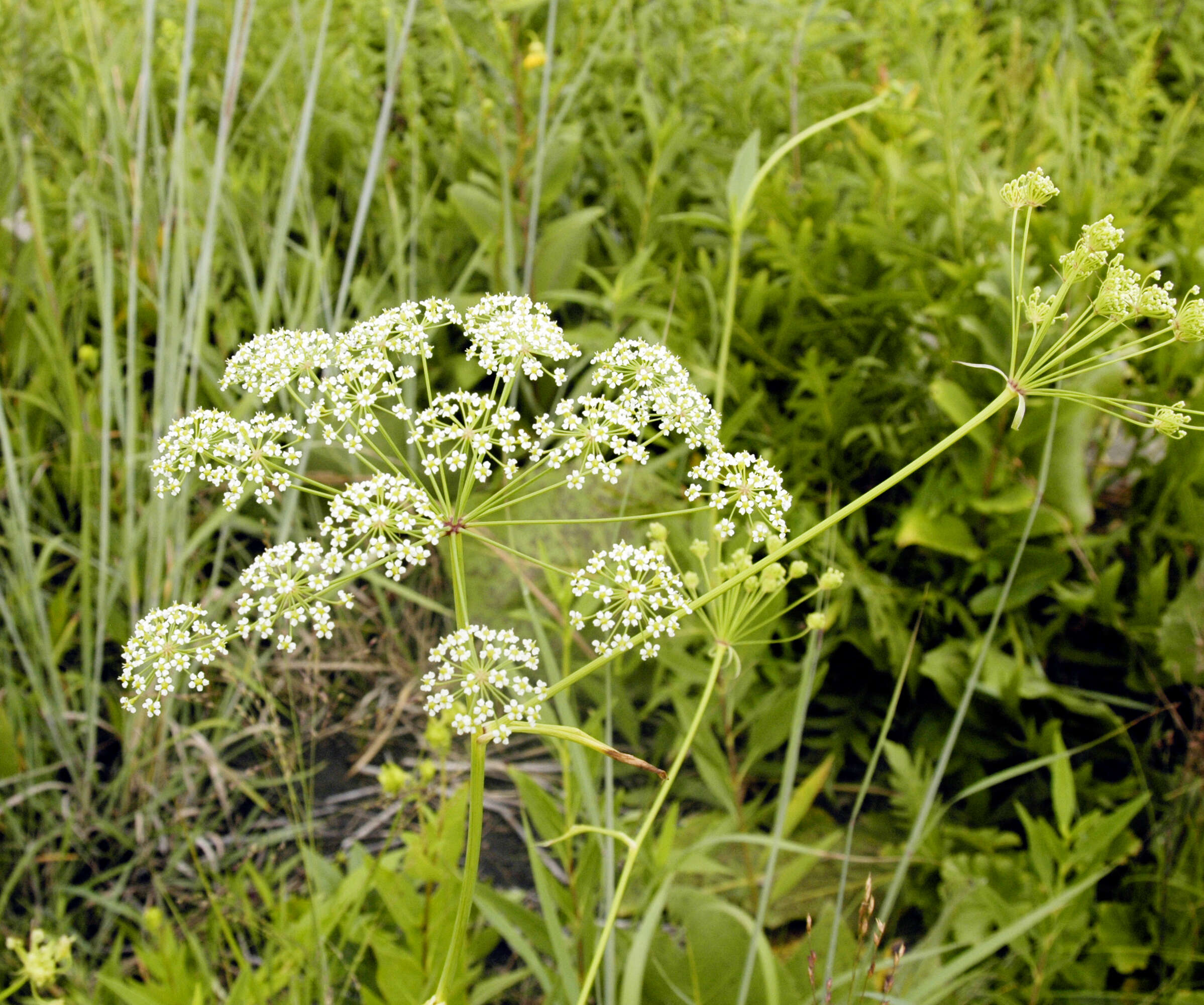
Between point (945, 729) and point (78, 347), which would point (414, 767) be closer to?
point (945, 729)

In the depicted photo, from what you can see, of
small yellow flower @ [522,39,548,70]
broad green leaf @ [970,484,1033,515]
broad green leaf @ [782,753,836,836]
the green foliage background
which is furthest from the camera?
small yellow flower @ [522,39,548,70]

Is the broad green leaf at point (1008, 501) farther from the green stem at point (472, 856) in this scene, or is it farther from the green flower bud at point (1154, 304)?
the green stem at point (472, 856)

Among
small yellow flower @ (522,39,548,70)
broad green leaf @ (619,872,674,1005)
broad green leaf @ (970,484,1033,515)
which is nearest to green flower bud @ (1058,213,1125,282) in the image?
broad green leaf @ (619,872,674,1005)

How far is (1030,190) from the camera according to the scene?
2.77 ft

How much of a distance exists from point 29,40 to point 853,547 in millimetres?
3119

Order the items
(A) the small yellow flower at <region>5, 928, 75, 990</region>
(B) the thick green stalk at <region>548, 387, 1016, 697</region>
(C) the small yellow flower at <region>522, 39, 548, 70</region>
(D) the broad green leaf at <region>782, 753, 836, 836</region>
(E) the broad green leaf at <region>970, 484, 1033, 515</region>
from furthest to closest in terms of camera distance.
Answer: (C) the small yellow flower at <region>522, 39, 548, 70</region>
(E) the broad green leaf at <region>970, 484, 1033, 515</region>
(D) the broad green leaf at <region>782, 753, 836, 836</region>
(A) the small yellow flower at <region>5, 928, 75, 990</region>
(B) the thick green stalk at <region>548, 387, 1016, 697</region>

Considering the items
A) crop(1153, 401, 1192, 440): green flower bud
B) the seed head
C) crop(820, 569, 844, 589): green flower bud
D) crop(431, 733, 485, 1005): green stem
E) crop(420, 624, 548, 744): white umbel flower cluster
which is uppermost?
crop(1153, 401, 1192, 440): green flower bud

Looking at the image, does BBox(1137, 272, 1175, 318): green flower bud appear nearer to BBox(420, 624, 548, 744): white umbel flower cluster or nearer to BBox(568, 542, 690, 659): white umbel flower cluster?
BBox(568, 542, 690, 659): white umbel flower cluster

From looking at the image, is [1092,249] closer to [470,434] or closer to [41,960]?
[470,434]

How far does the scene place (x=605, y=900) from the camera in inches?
52.4

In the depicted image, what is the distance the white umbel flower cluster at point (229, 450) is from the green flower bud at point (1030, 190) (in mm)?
660

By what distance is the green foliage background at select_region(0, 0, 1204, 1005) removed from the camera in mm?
1572

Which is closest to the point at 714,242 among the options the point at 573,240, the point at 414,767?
the point at 573,240

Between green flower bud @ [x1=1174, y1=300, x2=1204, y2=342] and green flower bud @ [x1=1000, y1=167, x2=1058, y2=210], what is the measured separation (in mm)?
145
